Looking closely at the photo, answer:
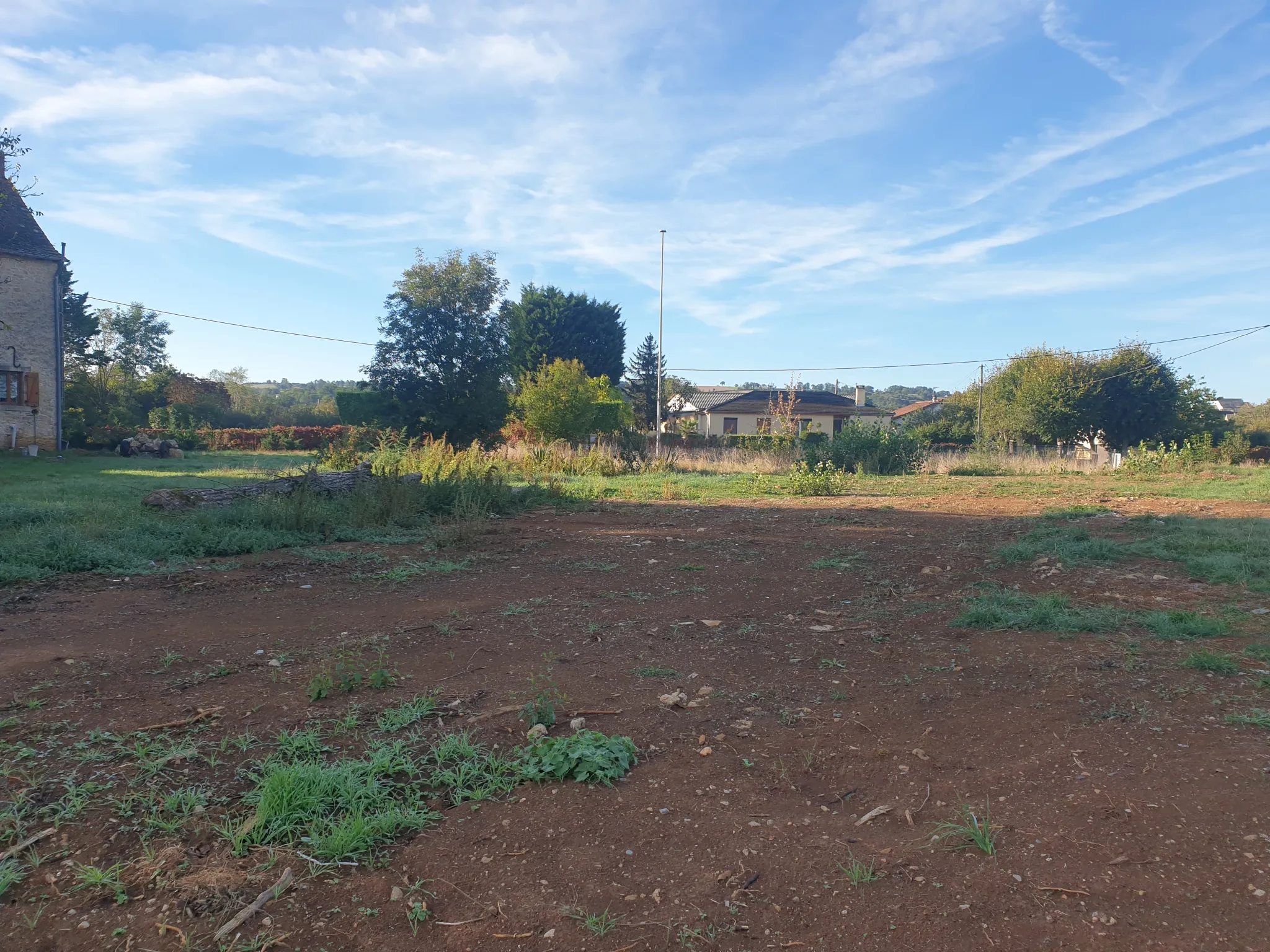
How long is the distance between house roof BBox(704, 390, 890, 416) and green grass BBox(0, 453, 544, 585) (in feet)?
128

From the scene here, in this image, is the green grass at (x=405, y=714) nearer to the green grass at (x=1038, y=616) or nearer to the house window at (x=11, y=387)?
the green grass at (x=1038, y=616)

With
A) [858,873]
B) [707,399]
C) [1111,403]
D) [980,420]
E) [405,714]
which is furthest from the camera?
[707,399]

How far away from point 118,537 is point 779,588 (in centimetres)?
631

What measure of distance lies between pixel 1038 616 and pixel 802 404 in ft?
153

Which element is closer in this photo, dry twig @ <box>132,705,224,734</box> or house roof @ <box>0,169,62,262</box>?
dry twig @ <box>132,705,224,734</box>

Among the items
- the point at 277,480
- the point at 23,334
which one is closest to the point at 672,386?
the point at 23,334

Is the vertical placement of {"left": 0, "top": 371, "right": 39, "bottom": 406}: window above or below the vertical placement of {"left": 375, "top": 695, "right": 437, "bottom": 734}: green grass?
above

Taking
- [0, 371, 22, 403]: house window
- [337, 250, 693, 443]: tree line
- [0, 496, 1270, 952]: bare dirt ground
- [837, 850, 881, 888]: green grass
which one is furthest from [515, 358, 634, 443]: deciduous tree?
[837, 850, 881, 888]: green grass

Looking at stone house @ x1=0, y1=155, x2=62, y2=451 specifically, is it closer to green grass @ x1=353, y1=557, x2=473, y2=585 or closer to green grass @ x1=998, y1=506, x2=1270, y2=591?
green grass @ x1=353, y1=557, x2=473, y2=585

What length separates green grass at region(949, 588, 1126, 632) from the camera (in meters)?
4.88

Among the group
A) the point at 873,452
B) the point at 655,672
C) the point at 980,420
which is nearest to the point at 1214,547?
the point at 655,672

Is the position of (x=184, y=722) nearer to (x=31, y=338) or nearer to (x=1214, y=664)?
(x=1214, y=664)

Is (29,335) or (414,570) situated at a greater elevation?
(29,335)

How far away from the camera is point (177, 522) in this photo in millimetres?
8258
